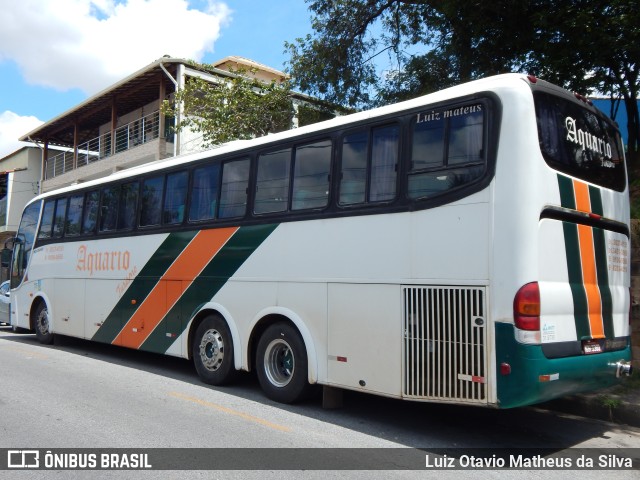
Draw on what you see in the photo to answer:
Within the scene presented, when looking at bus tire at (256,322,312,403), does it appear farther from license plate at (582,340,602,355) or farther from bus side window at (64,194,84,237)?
bus side window at (64,194,84,237)

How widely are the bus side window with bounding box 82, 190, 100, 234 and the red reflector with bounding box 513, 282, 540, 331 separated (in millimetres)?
8327

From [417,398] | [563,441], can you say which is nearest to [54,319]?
[417,398]

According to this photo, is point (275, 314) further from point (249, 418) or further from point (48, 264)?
point (48, 264)

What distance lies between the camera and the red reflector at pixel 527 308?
497 centimetres

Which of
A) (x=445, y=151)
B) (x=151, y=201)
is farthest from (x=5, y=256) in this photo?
(x=445, y=151)

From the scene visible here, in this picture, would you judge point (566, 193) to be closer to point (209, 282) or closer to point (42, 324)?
point (209, 282)

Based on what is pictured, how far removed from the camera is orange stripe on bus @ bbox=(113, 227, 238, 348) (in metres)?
8.14

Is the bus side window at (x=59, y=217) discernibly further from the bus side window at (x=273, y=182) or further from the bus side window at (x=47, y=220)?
the bus side window at (x=273, y=182)

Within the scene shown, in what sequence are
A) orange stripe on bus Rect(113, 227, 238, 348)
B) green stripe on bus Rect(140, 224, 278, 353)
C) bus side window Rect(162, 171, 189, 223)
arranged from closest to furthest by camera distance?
green stripe on bus Rect(140, 224, 278, 353) < orange stripe on bus Rect(113, 227, 238, 348) < bus side window Rect(162, 171, 189, 223)

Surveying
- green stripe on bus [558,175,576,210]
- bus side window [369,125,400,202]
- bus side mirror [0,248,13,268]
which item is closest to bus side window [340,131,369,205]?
bus side window [369,125,400,202]

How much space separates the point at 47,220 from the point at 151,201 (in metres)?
4.38

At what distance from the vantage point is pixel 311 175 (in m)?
6.94

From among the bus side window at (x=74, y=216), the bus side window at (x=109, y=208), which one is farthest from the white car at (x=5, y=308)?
the bus side window at (x=109, y=208)

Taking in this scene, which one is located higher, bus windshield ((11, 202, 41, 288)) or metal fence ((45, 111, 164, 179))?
metal fence ((45, 111, 164, 179))
